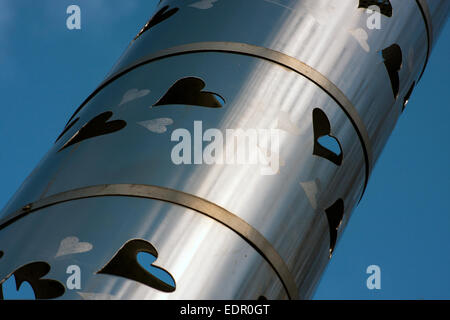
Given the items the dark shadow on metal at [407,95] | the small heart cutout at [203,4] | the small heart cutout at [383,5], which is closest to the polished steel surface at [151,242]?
the small heart cutout at [203,4]

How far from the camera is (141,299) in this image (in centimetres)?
446

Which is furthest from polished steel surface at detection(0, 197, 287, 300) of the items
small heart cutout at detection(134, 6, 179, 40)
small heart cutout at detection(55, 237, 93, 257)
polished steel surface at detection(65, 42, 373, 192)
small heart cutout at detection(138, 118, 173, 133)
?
small heart cutout at detection(134, 6, 179, 40)

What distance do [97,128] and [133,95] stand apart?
0.30m

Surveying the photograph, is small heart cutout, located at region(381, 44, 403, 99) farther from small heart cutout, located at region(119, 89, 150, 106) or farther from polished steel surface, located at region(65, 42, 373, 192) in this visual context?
small heart cutout, located at region(119, 89, 150, 106)

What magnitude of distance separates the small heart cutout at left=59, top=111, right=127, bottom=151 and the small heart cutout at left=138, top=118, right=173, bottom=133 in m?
0.14

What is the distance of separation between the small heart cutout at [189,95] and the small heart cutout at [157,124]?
0.19 meters

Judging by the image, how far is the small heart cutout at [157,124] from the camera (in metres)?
5.30

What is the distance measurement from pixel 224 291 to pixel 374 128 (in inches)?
76.5

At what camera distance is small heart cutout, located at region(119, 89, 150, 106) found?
5660mm

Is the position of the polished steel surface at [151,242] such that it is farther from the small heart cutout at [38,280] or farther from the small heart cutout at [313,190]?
the small heart cutout at [313,190]
